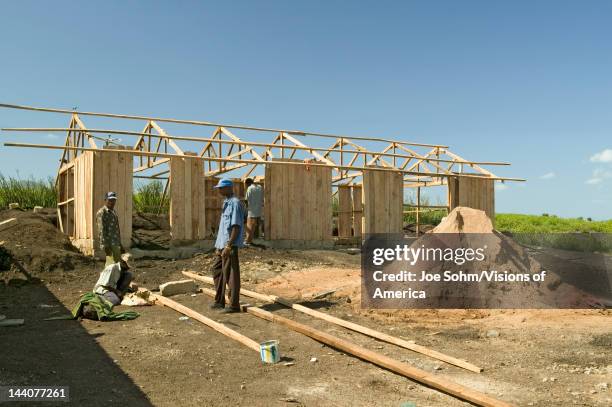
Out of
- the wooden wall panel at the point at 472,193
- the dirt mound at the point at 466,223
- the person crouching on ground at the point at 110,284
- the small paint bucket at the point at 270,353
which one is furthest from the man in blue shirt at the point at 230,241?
the wooden wall panel at the point at 472,193

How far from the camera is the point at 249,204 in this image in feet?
52.5

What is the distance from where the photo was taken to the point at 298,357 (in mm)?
6172

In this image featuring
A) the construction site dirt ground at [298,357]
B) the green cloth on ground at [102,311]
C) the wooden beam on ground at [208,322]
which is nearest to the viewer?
the construction site dirt ground at [298,357]

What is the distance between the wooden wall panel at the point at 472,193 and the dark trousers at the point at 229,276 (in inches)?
519

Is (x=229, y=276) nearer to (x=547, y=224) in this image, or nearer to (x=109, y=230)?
(x=109, y=230)

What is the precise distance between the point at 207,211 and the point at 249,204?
2221 mm

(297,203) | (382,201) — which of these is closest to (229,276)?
(297,203)

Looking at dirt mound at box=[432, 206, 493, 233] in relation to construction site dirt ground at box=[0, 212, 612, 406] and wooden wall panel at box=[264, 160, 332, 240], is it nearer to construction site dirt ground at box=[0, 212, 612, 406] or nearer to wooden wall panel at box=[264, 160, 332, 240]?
construction site dirt ground at box=[0, 212, 612, 406]

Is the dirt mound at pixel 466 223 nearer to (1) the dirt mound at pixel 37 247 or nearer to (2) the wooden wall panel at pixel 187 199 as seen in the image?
(2) the wooden wall panel at pixel 187 199

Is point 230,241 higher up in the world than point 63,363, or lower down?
higher up

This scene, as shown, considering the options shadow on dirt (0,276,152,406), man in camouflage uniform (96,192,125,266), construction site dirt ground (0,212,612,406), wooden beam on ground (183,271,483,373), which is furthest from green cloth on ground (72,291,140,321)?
wooden beam on ground (183,271,483,373)

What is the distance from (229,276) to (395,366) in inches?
148

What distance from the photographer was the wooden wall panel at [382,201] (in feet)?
58.7

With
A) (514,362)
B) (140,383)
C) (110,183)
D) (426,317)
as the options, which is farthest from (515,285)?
(110,183)
